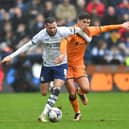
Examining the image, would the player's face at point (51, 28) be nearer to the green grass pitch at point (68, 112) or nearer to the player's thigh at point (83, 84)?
the player's thigh at point (83, 84)

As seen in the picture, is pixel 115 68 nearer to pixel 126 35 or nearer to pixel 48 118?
pixel 126 35

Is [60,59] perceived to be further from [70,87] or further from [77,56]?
[77,56]

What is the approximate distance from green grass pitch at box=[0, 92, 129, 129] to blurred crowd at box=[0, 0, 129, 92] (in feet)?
6.19

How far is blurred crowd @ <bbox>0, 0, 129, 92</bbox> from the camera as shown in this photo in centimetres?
2405

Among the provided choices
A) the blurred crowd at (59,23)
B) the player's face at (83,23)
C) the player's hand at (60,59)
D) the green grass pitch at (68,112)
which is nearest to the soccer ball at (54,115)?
the green grass pitch at (68,112)

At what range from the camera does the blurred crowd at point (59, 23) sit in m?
24.0

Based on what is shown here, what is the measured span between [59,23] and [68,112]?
962 cm

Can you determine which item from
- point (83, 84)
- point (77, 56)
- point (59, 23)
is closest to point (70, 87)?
point (83, 84)

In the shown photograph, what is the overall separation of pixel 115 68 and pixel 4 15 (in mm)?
5381

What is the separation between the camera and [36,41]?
13.1 metres

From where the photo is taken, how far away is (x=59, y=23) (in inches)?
971

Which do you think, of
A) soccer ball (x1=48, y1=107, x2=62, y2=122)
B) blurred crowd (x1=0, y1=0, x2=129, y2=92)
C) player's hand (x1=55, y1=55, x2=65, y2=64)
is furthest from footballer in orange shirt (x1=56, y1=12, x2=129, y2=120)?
blurred crowd (x1=0, y1=0, x2=129, y2=92)

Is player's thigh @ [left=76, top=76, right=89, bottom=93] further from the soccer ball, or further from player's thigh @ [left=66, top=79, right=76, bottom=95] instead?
the soccer ball

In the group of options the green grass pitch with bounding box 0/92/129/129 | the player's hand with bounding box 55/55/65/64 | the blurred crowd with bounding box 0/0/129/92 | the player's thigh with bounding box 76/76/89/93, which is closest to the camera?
the green grass pitch with bounding box 0/92/129/129
